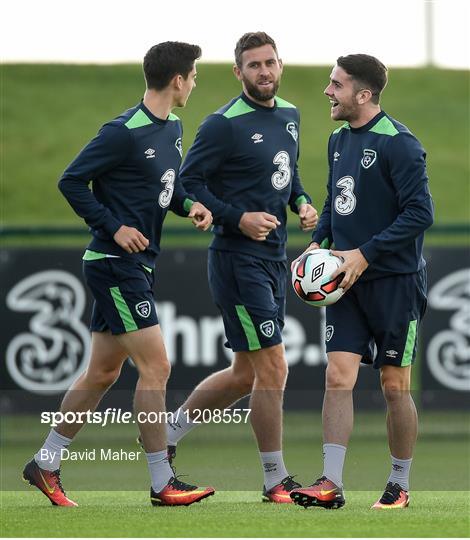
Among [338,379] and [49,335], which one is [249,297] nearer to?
[338,379]

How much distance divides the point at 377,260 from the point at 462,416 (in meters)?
6.75

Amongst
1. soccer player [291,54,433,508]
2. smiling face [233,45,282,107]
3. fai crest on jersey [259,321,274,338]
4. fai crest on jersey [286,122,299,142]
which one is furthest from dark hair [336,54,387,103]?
fai crest on jersey [259,321,274,338]

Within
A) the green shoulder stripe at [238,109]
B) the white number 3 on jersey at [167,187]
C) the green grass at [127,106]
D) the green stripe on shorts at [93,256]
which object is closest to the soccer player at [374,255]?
the green shoulder stripe at [238,109]

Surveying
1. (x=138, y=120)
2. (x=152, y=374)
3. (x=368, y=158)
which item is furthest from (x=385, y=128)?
(x=152, y=374)

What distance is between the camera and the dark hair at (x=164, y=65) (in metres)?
8.16

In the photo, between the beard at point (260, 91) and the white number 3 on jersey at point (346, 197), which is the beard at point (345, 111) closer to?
the white number 3 on jersey at point (346, 197)

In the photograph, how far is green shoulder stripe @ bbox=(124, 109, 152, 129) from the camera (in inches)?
316

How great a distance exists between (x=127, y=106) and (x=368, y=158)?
2339 cm

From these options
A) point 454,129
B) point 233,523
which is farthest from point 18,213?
point 233,523

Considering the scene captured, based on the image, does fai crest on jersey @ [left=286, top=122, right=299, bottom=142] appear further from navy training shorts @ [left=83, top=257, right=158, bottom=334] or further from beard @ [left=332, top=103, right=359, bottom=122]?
navy training shorts @ [left=83, top=257, right=158, bottom=334]

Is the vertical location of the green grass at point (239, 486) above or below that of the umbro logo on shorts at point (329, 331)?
below

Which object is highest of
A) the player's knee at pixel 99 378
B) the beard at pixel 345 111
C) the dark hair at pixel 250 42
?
the dark hair at pixel 250 42

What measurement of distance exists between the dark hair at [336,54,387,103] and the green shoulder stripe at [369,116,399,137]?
0.45ft

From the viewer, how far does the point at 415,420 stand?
803 centimetres
